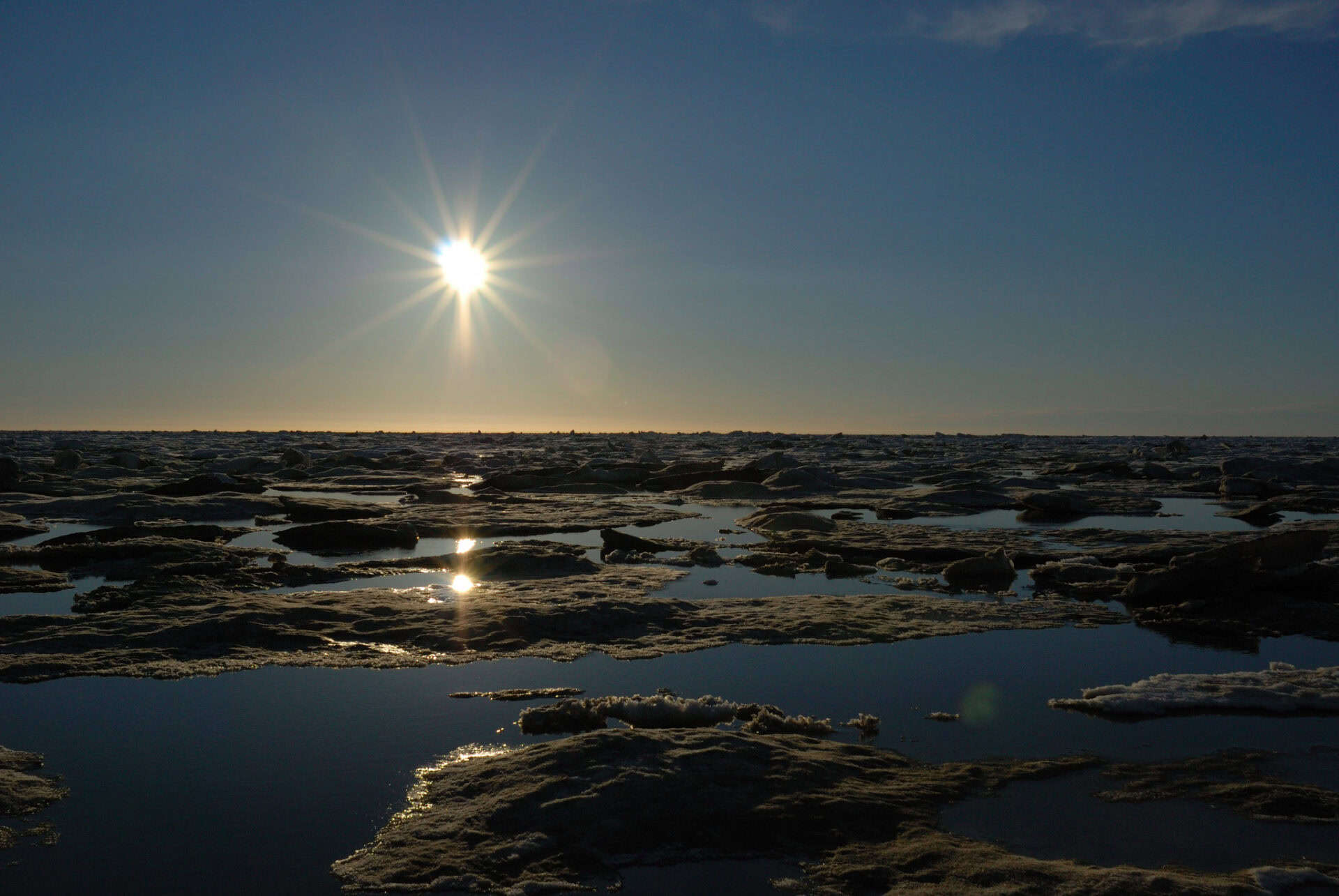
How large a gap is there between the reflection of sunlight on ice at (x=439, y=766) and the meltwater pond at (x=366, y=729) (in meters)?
0.06

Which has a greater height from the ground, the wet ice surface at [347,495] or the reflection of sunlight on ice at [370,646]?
the reflection of sunlight on ice at [370,646]

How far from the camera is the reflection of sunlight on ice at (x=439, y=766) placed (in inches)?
154

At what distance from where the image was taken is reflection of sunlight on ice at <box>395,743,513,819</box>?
391 cm

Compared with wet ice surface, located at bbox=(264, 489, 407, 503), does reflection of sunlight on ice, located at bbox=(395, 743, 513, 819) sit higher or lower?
higher

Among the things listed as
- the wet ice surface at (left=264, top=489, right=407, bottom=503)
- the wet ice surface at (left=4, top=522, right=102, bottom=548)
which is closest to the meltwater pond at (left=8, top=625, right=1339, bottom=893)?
the wet ice surface at (left=4, top=522, right=102, bottom=548)

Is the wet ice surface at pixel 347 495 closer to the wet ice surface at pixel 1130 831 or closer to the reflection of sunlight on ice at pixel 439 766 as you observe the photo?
the reflection of sunlight on ice at pixel 439 766

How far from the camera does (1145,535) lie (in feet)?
43.2

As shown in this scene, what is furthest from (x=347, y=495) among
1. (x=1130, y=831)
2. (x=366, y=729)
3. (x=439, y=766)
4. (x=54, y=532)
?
(x=1130, y=831)

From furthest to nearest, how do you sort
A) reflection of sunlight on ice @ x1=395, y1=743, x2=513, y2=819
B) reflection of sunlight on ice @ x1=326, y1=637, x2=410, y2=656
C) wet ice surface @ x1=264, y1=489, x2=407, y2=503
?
wet ice surface @ x1=264, y1=489, x2=407, y2=503 → reflection of sunlight on ice @ x1=326, y1=637, x2=410, y2=656 → reflection of sunlight on ice @ x1=395, y1=743, x2=513, y2=819

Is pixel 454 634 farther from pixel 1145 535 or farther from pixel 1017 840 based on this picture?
pixel 1145 535

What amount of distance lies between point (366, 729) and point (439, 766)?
0.74 m

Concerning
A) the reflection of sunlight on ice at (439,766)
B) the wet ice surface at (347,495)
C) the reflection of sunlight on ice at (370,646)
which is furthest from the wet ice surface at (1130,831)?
the wet ice surface at (347,495)

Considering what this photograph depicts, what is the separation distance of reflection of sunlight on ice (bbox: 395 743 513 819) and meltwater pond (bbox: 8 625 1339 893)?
0.06 metres

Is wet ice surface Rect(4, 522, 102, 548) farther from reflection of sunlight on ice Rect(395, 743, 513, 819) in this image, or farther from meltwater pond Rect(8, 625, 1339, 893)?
reflection of sunlight on ice Rect(395, 743, 513, 819)
